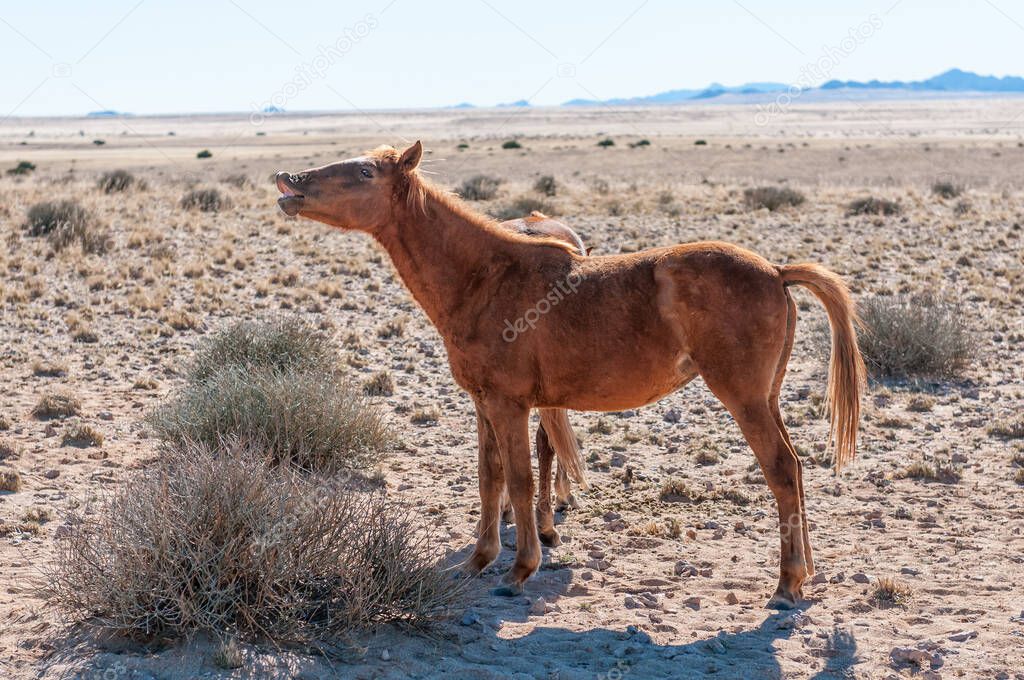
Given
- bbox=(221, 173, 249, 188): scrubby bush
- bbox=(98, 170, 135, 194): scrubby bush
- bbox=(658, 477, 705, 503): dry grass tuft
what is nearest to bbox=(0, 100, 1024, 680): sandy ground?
bbox=(658, 477, 705, 503): dry grass tuft

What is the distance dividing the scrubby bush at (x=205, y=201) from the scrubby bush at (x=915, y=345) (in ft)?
52.9

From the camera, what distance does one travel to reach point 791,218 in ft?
72.8

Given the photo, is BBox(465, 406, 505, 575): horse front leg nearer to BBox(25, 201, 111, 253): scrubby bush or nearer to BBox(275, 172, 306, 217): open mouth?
BBox(275, 172, 306, 217): open mouth

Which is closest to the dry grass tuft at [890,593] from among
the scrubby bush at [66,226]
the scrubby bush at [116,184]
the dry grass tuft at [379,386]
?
the dry grass tuft at [379,386]

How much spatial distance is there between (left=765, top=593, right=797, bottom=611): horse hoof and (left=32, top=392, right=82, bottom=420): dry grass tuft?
6475 mm

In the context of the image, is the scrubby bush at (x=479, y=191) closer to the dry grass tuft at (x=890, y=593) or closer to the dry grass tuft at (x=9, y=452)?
the dry grass tuft at (x=9, y=452)

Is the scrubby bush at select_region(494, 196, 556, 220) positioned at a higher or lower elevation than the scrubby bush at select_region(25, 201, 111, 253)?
higher

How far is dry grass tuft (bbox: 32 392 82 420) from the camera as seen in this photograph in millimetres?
9219

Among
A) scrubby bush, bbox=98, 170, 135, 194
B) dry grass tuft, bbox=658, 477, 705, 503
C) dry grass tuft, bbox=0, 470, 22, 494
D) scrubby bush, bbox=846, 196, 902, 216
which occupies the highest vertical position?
scrubby bush, bbox=98, 170, 135, 194

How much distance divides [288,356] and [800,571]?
5.96m

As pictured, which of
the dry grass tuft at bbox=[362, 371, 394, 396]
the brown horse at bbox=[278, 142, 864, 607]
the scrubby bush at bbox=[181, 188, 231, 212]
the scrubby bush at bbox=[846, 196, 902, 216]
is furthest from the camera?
the scrubby bush at bbox=[181, 188, 231, 212]

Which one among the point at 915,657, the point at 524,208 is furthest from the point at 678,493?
the point at 524,208

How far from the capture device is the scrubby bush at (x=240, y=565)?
4922 millimetres

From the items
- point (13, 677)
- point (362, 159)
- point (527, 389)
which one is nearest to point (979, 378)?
point (527, 389)
